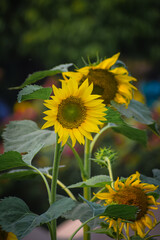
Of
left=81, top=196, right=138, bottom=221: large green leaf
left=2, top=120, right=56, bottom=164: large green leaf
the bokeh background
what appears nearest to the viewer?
left=81, top=196, right=138, bottom=221: large green leaf

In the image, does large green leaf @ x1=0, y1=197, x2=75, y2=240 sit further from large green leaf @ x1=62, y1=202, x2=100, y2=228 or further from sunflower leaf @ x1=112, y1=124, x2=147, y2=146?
sunflower leaf @ x1=112, y1=124, x2=147, y2=146

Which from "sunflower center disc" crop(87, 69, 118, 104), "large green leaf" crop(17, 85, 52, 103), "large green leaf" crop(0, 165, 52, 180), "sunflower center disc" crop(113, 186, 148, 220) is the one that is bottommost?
"sunflower center disc" crop(113, 186, 148, 220)

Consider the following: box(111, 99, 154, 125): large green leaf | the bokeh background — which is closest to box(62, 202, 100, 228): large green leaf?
box(111, 99, 154, 125): large green leaf

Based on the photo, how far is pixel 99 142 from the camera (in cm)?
193

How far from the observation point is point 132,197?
39cm

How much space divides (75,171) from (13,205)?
149cm

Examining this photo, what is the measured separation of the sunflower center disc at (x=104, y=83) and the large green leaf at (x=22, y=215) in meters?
0.16

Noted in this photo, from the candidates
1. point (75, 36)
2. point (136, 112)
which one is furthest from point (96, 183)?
point (75, 36)

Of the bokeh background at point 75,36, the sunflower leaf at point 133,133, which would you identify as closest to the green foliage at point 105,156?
the sunflower leaf at point 133,133

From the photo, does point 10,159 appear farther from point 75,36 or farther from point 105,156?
point 75,36

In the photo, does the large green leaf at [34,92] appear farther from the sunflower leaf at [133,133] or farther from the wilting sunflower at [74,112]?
the sunflower leaf at [133,133]

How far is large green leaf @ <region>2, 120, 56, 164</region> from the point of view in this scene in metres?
0.46

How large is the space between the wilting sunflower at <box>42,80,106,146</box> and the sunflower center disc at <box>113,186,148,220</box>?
7 cm

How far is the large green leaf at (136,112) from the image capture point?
1.58 feet
